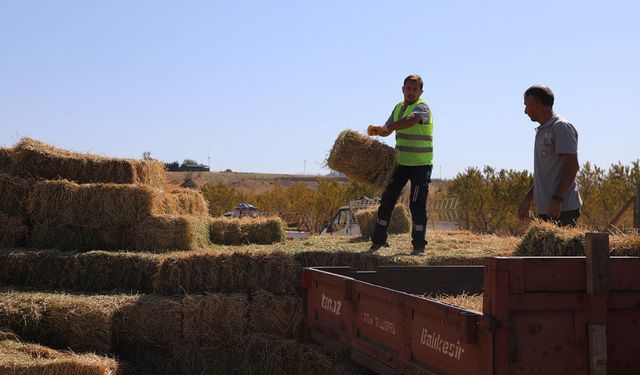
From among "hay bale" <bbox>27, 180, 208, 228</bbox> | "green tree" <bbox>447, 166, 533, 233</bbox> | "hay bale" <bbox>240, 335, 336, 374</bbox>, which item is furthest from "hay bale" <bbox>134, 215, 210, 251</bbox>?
"green tree" <bbox>447, 166, 533, 233</bbox>

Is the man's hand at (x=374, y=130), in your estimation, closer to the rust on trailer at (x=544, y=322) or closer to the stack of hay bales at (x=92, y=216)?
the stack of hay bales at (x=92, y=216)

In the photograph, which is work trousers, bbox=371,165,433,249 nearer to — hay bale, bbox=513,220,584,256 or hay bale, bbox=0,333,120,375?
hay bale, bbox=513,220,584,256

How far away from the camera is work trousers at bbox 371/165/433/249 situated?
31.7ft

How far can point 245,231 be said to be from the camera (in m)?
12.3

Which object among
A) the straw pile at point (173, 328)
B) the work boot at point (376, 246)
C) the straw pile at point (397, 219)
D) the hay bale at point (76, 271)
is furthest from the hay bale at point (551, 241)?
the straw pile at point (397, 219)

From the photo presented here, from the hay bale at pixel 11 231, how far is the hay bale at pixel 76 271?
0.78 meters

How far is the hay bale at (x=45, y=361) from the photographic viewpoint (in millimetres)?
7094

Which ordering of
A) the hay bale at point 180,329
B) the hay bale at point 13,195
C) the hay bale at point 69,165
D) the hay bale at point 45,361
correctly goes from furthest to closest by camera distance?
the hay bale at point 69,165 → the hay bale at point 13,195 → the hay bale at point 180,329 → the hay bale at point 45,361

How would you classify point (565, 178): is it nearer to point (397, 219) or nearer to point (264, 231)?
point (264, 231)

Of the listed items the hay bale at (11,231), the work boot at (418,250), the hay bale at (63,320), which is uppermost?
the hay bale at (11,231)

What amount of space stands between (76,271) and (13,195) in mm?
1860

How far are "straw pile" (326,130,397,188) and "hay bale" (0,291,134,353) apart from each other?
3.44 meters

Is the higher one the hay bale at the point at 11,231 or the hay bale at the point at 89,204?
the hay bale at the point at 89,204

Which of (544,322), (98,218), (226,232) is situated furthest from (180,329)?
(544,322)
